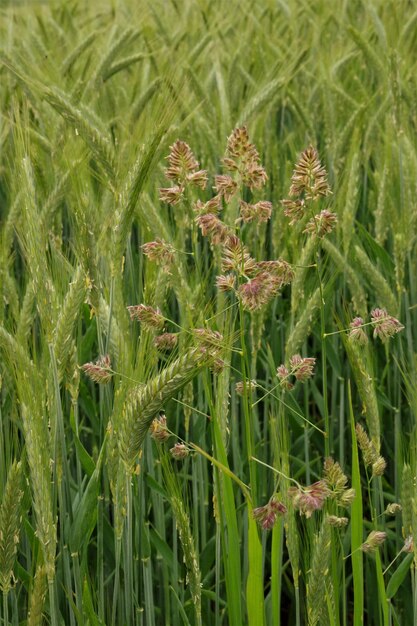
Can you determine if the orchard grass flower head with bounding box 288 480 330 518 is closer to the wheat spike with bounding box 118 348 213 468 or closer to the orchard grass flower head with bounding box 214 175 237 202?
the wheat spike with bounding box 118 348 213 468

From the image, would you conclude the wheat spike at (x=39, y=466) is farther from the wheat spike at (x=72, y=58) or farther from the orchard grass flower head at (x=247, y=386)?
the wheat spike at (x=72, y=58)

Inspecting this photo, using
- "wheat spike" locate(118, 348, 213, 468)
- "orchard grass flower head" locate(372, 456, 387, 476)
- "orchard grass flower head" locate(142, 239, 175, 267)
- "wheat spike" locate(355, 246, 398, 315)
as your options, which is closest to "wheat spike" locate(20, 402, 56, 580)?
"wheat spike" locate(118, 348, 213, 468)

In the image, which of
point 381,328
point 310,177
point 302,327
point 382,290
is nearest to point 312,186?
point 310,177

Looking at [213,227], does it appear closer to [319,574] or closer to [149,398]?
[149,398]

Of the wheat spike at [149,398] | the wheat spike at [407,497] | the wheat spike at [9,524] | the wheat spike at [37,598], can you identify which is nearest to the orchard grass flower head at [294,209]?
the wheat spike at [149,398]

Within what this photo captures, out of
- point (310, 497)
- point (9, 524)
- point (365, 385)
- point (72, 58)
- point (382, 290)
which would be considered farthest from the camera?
point (72, 58)

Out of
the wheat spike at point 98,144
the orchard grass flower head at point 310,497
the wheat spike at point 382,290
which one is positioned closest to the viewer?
the orchard grass flower head at point 310,497

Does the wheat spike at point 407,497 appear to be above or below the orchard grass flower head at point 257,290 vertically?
below

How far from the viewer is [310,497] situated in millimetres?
1327

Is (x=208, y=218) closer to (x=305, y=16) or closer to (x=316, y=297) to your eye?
(x=316, y=297)

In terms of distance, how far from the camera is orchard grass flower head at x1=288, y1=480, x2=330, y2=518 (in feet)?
4.31

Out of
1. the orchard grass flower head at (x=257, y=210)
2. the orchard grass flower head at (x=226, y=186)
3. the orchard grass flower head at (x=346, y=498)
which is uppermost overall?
the orchard grass flower head at (x=226, y=186)

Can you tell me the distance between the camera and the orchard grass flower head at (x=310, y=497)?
4.31 feet

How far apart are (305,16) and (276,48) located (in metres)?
1.10
